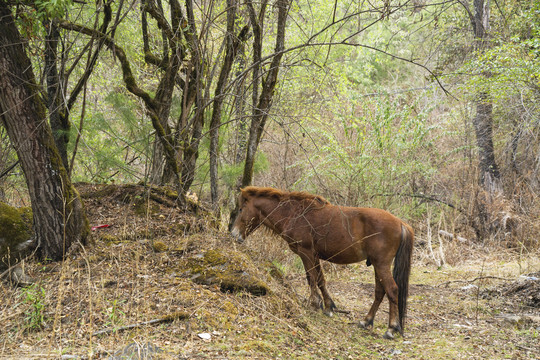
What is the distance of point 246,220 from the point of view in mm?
5988

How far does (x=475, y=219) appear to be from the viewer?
11086mm

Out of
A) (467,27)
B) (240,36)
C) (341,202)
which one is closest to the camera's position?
(240,36)

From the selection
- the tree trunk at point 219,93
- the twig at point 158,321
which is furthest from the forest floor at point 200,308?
the tree trunk at point 219,93

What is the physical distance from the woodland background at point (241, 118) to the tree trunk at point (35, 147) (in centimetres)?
2

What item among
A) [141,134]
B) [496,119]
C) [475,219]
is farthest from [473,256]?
[141,134]

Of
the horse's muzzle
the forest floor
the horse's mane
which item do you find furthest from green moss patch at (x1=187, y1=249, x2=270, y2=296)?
the horse's mane

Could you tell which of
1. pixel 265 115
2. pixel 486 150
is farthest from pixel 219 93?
pixel 486 150

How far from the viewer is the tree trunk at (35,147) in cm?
469

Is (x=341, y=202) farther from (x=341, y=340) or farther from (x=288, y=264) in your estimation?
(x=341, y=340)

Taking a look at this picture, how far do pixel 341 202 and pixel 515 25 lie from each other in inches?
320

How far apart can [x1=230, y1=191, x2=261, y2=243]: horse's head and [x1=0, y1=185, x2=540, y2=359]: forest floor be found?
0.18 m

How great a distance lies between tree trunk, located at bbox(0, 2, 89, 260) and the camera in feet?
15.4

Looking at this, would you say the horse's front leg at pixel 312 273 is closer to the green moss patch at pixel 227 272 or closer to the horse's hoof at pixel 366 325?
the horse's hoof at pixel 366 325

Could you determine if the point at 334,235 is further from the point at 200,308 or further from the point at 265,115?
the point at 265,115
